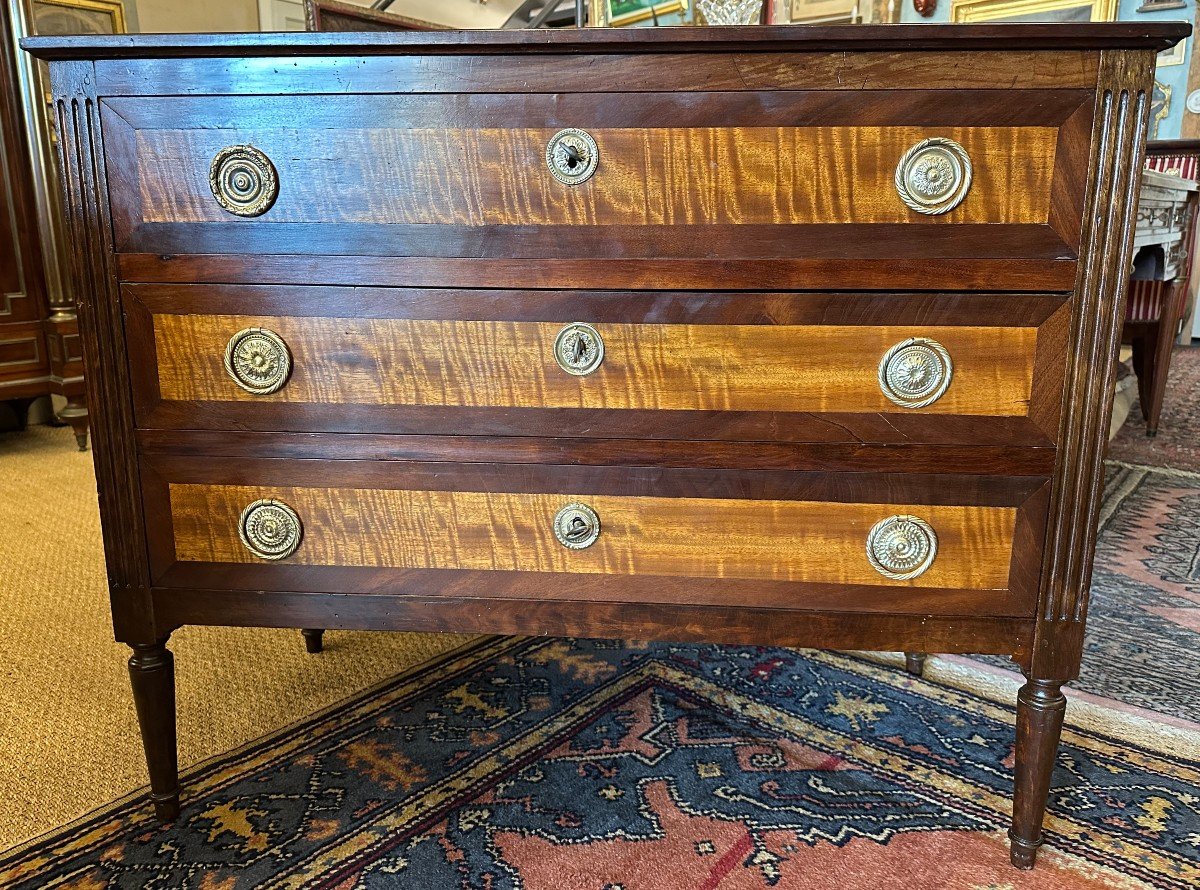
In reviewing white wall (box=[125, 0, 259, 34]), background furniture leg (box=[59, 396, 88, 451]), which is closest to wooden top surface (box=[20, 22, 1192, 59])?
background furniture leg (box=[59, 396, 88, 451])

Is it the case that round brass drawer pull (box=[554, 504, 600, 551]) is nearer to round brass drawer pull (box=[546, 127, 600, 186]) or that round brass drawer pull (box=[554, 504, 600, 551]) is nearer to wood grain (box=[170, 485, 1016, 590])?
wood grain (box=[170, 485, 1016, 590])

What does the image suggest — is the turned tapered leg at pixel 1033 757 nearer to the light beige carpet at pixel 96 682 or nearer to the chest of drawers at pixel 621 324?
the chest of drawers at pixel 621 324

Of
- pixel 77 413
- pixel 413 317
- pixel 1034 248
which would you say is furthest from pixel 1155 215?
pixel 77 413

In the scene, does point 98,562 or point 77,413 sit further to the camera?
point 77,413

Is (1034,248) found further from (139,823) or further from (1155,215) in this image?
(1155,215)

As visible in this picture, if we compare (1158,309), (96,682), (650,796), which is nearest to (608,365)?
(650,796)

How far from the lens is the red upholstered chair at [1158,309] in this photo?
9.64 ft

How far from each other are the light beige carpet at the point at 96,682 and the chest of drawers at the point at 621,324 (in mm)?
394

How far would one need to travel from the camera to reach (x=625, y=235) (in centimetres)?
90

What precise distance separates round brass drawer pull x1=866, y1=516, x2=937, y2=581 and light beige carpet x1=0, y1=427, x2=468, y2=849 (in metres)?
0.91

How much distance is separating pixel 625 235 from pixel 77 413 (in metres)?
2.66

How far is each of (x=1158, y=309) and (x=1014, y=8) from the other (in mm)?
3011

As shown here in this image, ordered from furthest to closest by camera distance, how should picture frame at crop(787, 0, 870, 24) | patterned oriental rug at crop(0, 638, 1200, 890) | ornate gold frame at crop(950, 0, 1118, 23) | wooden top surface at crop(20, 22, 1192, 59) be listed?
ornate gold frame at crop(950, 0, 1118, 23), picture frame at crop(787, 0, 870, 24), patterned oriental rug at crop(0, 638, 1200, 890), wooden top surface at crop(20, 22, 1192, 59)

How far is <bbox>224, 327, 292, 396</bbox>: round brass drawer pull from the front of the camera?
96 centimetres
